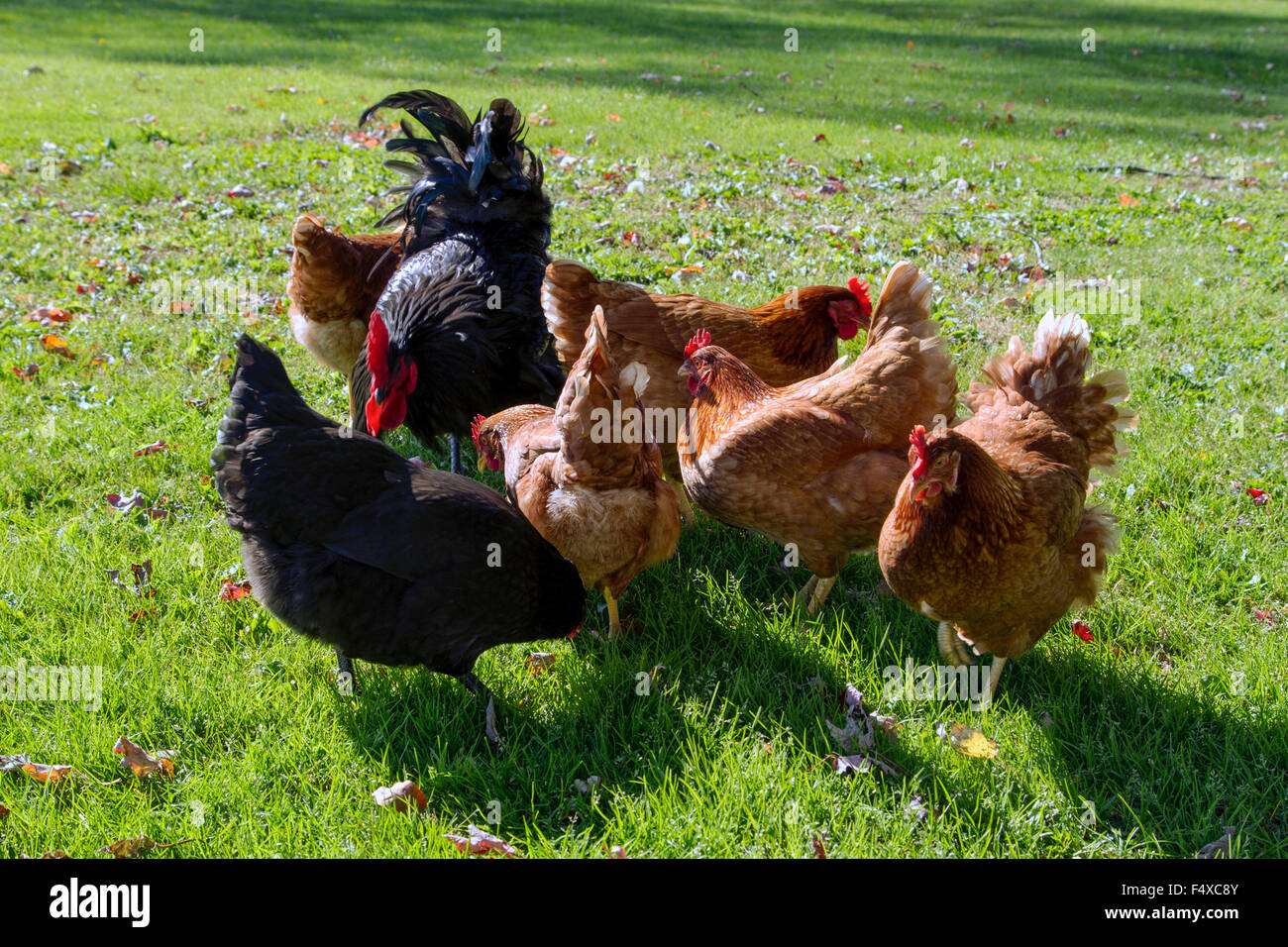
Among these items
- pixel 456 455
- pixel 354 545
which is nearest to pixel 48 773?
pixel 354 545

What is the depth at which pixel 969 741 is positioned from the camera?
3537mm

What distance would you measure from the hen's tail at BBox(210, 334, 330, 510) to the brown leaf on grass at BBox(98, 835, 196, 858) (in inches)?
51.8

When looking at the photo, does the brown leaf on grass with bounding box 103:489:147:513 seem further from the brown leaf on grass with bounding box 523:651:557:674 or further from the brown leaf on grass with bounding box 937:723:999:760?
the brown leaf on grass with bounding box 937:723:999:760

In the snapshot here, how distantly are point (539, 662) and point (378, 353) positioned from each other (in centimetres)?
201

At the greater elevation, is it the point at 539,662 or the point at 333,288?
the point at 333,288

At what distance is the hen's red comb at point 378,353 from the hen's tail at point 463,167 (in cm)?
143

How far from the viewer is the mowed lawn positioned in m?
3.26

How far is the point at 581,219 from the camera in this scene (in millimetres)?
8781

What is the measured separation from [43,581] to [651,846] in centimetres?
334

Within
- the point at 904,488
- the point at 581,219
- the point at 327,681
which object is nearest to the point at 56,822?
the point at 327,681

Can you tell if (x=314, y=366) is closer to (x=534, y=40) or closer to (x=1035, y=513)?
(x=1035, y=513)

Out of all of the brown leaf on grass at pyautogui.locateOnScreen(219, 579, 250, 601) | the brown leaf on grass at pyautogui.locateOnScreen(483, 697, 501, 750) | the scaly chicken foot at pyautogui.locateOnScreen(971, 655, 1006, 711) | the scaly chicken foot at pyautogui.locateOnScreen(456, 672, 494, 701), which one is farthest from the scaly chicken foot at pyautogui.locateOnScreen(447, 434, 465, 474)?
the scaly chicken foot at pyautogui.locateOnScreen(971, 655, 1006, 711)

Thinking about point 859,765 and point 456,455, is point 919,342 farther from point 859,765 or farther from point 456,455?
point 456,455

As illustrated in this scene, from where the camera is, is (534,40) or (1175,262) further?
(534,40)
